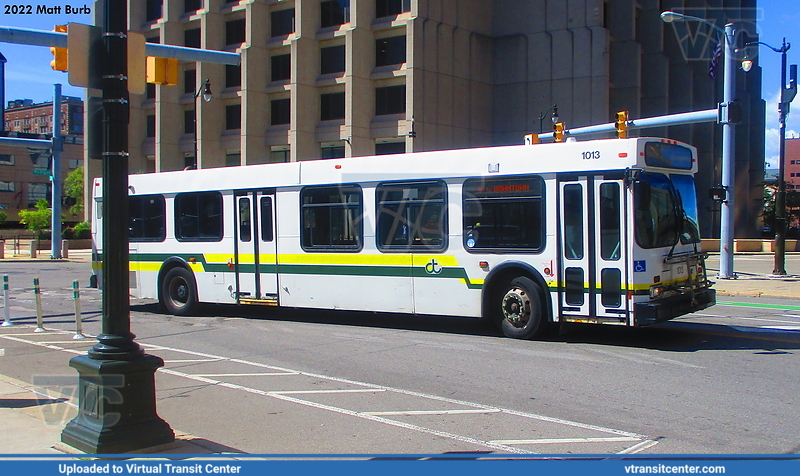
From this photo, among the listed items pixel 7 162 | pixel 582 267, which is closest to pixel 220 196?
pixel 582 267

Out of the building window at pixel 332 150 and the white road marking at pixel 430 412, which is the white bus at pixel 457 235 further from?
the building window at pixel 332 150

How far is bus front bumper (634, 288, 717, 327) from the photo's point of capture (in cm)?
1031

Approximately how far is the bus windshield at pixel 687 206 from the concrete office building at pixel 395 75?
37.7 meters

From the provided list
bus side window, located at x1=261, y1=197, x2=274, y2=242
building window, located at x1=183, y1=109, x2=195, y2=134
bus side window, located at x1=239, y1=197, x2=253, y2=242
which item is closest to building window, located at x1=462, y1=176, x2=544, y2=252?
bus side window, located at x1=261, y1=197, x2=274, y2=242

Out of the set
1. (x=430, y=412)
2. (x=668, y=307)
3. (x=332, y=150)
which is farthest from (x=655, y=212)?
(x=332, y=150)

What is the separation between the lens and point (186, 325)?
14.4 m

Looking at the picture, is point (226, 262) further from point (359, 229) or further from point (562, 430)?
point (562, 430)

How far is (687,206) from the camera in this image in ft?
37.9

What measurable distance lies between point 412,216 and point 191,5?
176 feet

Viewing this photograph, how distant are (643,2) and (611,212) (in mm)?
54992

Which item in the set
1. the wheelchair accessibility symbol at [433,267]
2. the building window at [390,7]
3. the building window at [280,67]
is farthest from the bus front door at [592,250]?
the building window at [280,67]

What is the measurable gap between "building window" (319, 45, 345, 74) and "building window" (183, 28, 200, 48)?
39.7 feet

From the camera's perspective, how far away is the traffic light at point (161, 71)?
41.3 ft

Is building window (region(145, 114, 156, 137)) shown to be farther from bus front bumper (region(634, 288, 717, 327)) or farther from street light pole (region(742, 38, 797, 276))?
bus front bumper (region(634, 288, 717, 327))
